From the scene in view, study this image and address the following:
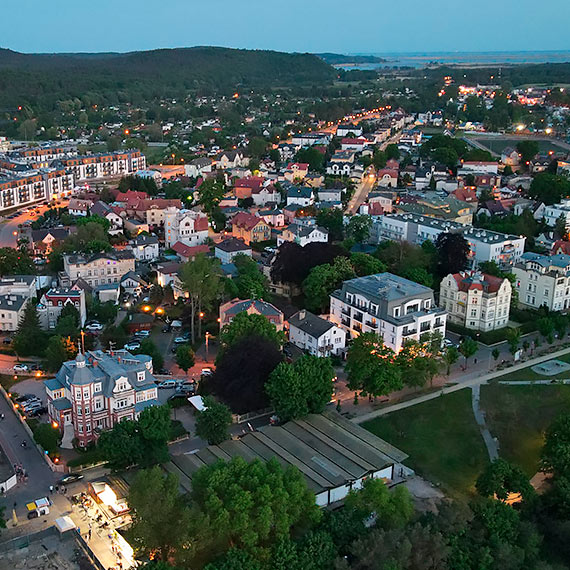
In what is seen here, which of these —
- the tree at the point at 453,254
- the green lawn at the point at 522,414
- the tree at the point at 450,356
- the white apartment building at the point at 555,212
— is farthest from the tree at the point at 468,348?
the white apartment building at the point at 555,212

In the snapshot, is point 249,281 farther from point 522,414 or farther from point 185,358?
point 522,414

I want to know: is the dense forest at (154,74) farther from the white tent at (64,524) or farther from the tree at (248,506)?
the tree at (248,506)

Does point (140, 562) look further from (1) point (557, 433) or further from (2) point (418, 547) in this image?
(1) point (557, 433)

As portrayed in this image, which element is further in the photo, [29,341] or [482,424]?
[29,341]

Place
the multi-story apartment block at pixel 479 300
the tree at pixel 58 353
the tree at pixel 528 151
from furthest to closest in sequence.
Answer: the tree at pixel 528 151, the multi-story apartment block at pixel 479 300, the tree at pixel 58 353

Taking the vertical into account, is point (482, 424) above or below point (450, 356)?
below

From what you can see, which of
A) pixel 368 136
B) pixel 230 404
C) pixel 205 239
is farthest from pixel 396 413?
pixel 368 136

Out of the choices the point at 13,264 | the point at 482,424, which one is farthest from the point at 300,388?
the point at 13,264
